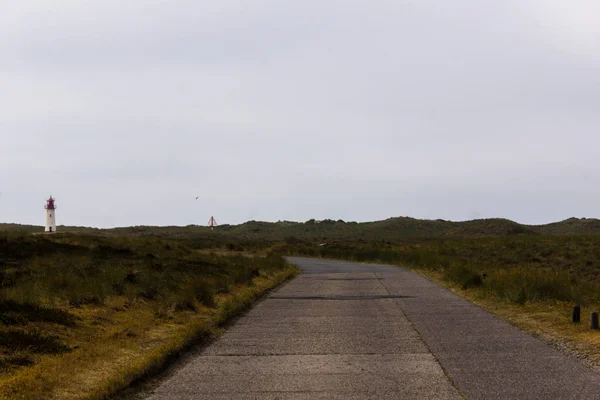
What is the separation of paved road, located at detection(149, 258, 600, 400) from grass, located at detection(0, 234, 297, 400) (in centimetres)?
78

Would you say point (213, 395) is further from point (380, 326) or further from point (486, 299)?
point (486, 299)

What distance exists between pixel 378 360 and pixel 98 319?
6642mm

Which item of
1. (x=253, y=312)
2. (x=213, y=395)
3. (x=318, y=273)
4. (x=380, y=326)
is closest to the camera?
(x=213, y=395)

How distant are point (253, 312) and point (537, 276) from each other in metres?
8.47

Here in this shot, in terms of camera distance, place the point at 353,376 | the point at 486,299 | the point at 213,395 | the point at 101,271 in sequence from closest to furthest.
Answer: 1. the point at 213,395
2. the point at 353,376
3. the point at 486,299
4. the point at 101,271

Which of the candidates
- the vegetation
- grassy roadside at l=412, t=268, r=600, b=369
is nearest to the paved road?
grassy roadside at l=412, t=268, r=600, b=369

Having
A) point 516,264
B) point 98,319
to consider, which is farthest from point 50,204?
point 98,319

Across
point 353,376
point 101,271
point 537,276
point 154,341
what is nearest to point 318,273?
point 101,271

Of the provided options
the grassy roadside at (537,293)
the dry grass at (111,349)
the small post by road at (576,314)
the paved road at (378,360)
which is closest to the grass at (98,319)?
the dry grass at (111,349)

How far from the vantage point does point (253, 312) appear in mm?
17281

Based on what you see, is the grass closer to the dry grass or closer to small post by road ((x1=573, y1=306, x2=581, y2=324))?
the dry grass

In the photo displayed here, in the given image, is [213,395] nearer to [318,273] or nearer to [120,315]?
[120,315]

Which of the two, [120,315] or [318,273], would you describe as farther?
[318,273]

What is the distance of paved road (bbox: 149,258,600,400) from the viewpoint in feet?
27.7
